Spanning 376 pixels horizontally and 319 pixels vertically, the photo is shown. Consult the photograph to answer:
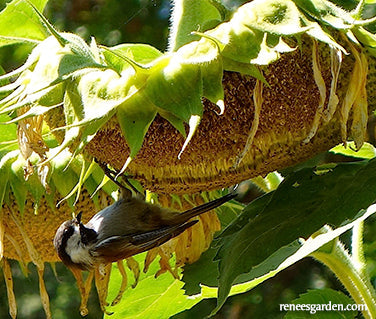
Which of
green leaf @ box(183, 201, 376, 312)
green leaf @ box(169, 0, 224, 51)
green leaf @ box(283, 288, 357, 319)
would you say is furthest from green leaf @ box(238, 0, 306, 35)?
green leaf @ box(283, 288, 357, 319)

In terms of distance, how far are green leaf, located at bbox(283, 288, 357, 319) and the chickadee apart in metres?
0.58

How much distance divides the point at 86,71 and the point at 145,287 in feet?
3.24

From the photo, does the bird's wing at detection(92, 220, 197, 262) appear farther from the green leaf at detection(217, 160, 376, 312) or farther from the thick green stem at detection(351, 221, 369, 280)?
the thick green stem at detection(351, 221, 369, 280)

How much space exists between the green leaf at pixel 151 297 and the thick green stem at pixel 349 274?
0.45 meters

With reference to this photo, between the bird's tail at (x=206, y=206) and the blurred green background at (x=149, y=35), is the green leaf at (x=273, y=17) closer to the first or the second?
the bird's tail at (x=206, y=206)

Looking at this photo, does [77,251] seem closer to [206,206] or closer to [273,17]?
[206,206]

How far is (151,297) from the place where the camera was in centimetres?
201

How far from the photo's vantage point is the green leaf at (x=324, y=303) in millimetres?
1899

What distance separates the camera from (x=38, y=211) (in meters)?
1.69

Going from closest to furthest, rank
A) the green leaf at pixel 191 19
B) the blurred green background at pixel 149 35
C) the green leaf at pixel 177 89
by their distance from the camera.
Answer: the green leaf at pixel 177 89 < the green leaf at pixel 191 19 < the blurred green background at pixel 149 35

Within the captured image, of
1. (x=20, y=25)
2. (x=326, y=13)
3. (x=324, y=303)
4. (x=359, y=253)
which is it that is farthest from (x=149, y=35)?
(x=326, y=13)

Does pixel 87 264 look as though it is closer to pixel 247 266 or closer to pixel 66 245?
pixel 66 245

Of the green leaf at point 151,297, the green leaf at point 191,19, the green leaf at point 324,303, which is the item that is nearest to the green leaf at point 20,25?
the green leaf at point 191,19

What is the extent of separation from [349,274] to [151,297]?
0.53 m
